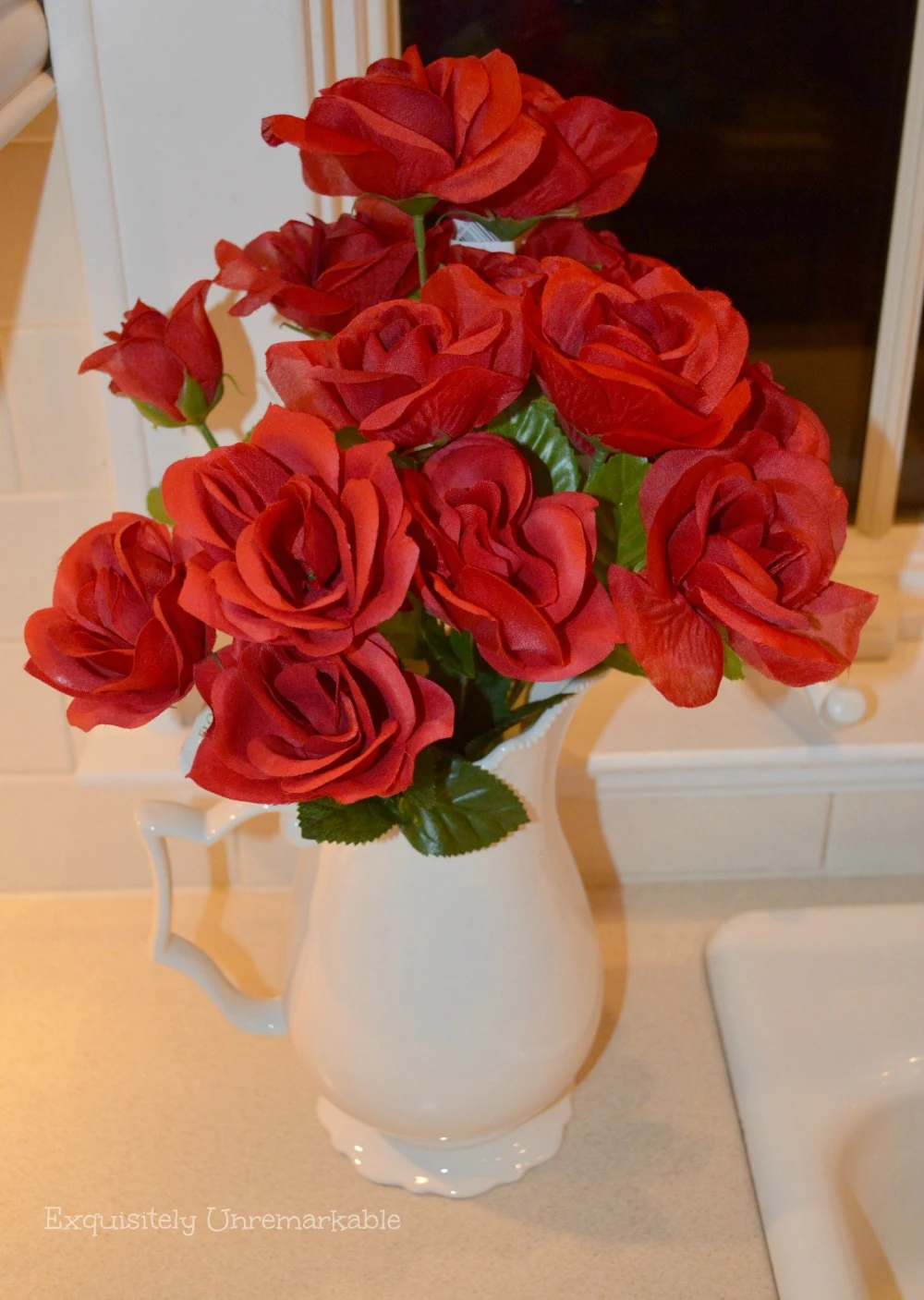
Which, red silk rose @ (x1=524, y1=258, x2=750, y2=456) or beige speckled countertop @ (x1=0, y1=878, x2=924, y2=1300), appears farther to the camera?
beige speckled countertop @ (x1=0, y1=878, x2=924, y2=1300)

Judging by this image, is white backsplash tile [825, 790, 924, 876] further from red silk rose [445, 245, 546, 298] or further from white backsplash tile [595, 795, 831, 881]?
red silk rose [445, 245, 546, 298]

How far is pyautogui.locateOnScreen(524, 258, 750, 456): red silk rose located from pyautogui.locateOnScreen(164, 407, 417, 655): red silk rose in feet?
0.23

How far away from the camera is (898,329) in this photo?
34.8 inches

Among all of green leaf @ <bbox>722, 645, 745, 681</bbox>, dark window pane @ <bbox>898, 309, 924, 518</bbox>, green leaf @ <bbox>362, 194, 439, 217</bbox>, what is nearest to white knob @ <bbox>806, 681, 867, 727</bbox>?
dark window pane @ <bbox>898, 309, 924, 518</bbox>

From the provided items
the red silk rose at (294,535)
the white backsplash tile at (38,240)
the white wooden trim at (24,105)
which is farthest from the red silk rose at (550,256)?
the white backsplash tile at (38,240)

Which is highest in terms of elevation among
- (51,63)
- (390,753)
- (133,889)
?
(51,63)

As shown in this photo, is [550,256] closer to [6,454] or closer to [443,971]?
[443,971]

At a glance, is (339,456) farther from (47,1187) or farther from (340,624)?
(47,1187)

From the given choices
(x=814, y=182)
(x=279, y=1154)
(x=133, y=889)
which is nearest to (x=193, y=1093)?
(x=279, y=1154)

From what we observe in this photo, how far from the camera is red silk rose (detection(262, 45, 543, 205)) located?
45cm

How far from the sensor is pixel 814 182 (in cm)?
86

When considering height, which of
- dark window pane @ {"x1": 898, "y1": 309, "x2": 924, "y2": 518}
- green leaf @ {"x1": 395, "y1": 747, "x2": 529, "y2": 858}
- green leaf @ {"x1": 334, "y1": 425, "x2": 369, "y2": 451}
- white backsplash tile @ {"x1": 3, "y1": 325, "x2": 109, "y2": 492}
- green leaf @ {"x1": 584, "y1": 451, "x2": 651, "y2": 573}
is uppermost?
green leaf @ {"x1": 334, "y1": 425, "x2": 369, "y2": 451}

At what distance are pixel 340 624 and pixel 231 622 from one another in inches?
1.4

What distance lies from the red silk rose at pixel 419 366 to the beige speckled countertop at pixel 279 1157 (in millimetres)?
462
